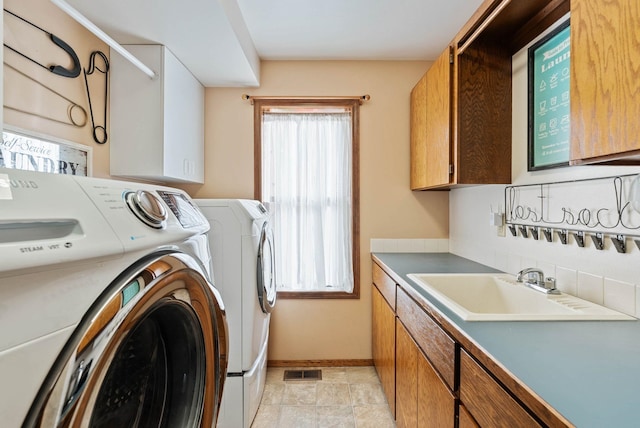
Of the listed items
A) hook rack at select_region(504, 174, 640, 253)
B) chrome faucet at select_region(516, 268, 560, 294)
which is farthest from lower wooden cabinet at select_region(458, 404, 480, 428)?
hook rack at select_region(504, 174, 640, 253)

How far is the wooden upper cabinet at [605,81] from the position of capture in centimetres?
80

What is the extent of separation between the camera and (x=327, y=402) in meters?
2.29

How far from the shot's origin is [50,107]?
1.61 m

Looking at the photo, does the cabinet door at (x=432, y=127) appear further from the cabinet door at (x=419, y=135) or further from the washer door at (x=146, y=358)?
the washer door at (x=146, y=358)

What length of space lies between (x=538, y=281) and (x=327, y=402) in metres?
1.56

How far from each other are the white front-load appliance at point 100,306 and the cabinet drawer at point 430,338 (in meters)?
0.79

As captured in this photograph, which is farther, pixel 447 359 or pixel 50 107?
pixel 50 107

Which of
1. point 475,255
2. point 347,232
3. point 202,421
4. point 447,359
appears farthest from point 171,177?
point 475,255

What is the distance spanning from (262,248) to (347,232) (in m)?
0.97

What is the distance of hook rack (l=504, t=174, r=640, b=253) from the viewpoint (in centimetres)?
120

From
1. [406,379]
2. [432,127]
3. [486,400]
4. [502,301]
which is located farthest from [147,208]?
[432,127]

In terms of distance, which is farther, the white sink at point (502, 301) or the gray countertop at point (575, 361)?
the white sink at point (502, 301)

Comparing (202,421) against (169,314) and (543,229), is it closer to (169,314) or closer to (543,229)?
(169,314)

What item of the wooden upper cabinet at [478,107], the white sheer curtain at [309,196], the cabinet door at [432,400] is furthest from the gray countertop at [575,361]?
the white sheer curtain at [309,196]
